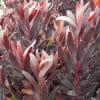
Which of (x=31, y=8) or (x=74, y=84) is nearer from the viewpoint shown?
(x=74, y=84)

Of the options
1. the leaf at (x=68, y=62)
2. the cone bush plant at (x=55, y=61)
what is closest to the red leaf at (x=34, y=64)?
the cone bush plant at (x=55, y=61)

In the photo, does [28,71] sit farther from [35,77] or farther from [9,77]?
[9,77]

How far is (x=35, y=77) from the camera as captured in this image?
5.76 feet

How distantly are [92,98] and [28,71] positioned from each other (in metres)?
0.41

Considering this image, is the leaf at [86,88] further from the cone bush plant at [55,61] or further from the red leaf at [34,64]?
the red leaf at [34,64]

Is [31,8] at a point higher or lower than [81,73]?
higher

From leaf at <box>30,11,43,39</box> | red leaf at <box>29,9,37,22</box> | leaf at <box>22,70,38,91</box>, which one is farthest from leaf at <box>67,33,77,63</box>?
red leaf at <box>29,9,37,22</box>

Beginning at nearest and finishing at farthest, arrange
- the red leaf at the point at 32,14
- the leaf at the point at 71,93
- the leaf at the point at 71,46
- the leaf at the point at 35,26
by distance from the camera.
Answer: the leaf at the point at 71,46 → the leaf at the point at 71,93 → the leaf at the point at 35,26 → the red leaf at the point at 32,14

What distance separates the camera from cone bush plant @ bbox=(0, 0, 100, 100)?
171cm

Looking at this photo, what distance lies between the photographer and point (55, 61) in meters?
1.74

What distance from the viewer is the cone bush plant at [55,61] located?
1713mm

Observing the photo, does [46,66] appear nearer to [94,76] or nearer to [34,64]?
[34,64]

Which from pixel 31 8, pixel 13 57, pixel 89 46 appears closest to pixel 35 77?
pixel 13 57

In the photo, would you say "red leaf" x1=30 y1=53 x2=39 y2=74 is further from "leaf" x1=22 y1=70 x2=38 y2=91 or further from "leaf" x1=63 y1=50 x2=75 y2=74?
"leaf" x1=63 y1=50 x2=75 y2=74
